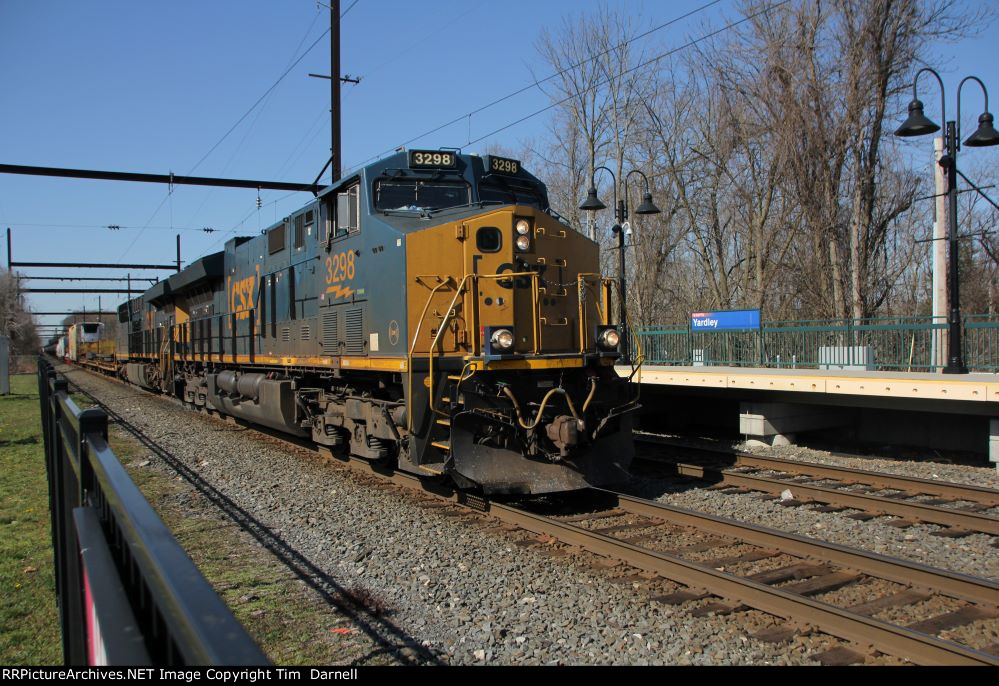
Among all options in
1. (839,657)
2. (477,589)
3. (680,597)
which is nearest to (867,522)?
(680,597)

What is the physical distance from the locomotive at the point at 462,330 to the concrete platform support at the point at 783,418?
4754mm

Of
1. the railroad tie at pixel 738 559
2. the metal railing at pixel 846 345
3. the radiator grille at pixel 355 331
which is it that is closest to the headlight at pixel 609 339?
the railroad tie at pixel 738 559

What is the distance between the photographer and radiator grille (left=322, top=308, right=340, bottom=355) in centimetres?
938

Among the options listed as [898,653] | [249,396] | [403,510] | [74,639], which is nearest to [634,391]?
[403,510]

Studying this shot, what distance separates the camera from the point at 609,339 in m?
7.95

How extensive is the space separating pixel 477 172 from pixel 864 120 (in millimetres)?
17362

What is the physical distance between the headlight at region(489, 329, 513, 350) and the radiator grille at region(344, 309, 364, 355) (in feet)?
7.36

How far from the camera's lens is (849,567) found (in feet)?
18.5

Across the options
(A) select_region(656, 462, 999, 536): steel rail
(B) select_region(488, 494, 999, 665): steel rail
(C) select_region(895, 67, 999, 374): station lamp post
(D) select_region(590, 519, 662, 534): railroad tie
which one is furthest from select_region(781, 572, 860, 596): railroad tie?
(C) select_region(895, 67, 999, 374): station lamp post

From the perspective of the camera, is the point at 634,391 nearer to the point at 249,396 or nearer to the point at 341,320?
the point at 341,320

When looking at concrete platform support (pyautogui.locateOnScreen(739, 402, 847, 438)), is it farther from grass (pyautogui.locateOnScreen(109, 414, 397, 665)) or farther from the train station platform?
grass (pyautogui.locateOnScreen(109, 414, 397, 665))

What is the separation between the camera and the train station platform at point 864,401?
9.52 metres

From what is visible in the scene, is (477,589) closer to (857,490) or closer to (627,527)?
(627,527)

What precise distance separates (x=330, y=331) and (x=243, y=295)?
4989mm
